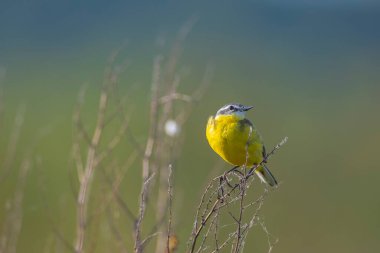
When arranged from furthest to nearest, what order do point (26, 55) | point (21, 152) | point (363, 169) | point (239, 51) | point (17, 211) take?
point (239, 51) < point (26, 55) < point (363, 169) < point (21, 152) < point (17, 211)

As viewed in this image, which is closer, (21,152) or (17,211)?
(17,211)

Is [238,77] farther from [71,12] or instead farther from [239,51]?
[71,12]

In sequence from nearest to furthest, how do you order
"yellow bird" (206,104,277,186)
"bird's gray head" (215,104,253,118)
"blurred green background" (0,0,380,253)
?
1. "yellow bird" (206,104,277,186)
2. "bird's gray head" (215,104,253,118)
3. "blurred green background" (0,0,380,253)

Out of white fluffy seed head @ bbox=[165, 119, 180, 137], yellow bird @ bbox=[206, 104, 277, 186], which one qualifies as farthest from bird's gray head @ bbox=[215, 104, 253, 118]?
white fluffy seed head @ bbox=[165, 119, 180, 137]

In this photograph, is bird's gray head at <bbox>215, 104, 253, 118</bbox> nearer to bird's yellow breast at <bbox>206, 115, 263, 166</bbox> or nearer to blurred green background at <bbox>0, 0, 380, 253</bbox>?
bird's yellow breast at <bbox>206, 115, 263, 166</bbox>

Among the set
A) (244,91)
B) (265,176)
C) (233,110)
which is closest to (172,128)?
(233,110)

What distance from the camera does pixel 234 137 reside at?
6984 millimetres

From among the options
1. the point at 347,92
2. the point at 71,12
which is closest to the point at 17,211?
the point at 347,92

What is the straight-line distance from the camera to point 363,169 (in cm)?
2638

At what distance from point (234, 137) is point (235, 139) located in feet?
0.06

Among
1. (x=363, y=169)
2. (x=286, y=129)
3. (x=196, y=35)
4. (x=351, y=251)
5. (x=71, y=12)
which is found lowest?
(x=351, y=251)

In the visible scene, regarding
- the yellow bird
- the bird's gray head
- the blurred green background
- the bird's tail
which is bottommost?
the bird's tail

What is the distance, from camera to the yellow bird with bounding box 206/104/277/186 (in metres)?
6.98

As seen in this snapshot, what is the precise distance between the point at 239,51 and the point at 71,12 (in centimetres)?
1329
